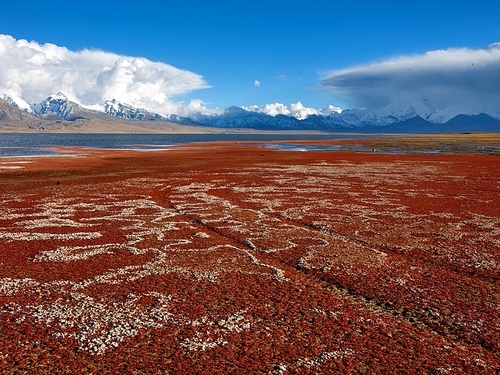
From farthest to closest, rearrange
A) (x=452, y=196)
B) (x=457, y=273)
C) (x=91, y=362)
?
(x=452, y=196), (x=457, y=273), (x=91, y=362)

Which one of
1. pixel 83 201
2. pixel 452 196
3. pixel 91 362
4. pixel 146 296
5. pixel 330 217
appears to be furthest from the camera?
pixel 452 196

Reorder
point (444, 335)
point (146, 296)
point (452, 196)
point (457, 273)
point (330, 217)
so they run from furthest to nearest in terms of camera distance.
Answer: point (452, 196) < point (330, 217) < point (457, 273) < point (146, 296) < point (444, 335)

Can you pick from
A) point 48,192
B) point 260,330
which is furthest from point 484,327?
point 48,192

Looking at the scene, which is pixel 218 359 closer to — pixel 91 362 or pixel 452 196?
pixel 91 362

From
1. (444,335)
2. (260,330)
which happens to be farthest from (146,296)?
(444,335)

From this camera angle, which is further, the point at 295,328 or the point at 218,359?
the point at 295,328

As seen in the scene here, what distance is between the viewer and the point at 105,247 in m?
20.9

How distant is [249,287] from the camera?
15758 mm

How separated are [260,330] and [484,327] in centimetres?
640

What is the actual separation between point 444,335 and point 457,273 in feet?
19.4

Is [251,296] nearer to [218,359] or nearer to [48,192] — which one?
[218,359]

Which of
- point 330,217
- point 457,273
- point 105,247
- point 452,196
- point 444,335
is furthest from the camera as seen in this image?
point 452,196

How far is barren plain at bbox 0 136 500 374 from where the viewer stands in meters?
10.9

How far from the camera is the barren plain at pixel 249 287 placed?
10.9 metres
